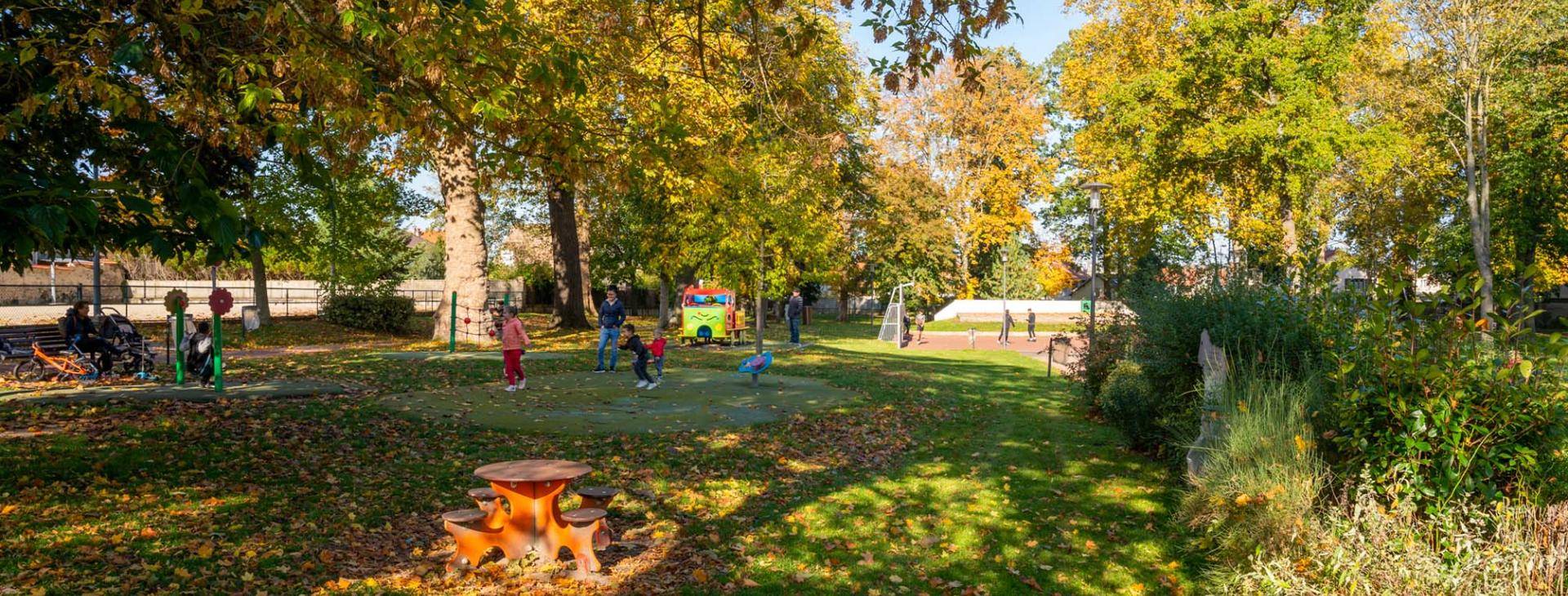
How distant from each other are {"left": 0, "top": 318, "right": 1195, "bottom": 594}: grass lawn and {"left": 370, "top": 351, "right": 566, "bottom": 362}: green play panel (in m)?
5.54

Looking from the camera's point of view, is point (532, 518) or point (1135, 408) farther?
point (1135, 408)

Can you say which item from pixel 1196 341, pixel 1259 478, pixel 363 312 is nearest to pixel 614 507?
pixel 1259 478

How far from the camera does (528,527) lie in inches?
244

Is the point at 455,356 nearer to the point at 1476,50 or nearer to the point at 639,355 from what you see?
the point at 639,355

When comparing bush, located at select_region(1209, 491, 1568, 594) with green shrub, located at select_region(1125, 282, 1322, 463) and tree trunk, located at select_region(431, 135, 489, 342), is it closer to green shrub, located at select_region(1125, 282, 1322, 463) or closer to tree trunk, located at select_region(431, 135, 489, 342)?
green shrub, located at select_region(1125, 282, 1322, 463)

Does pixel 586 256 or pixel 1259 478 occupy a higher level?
pixel 586 256

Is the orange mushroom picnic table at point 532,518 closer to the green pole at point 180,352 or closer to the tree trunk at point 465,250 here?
the green pole at point 180,352

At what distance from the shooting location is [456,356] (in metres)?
18.9

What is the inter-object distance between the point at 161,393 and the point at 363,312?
16926 millimetres

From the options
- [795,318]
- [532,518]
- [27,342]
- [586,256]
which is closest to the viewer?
[532,518]

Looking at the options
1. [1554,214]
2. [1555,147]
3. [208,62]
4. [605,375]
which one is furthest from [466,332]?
[1554,214]

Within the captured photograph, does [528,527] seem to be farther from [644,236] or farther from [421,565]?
[644,236]

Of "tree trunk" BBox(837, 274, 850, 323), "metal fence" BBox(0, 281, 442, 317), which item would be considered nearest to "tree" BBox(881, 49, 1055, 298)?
"tree trunk" BBox(837, 274, 850, 323)

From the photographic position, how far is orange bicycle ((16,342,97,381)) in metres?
12.9
